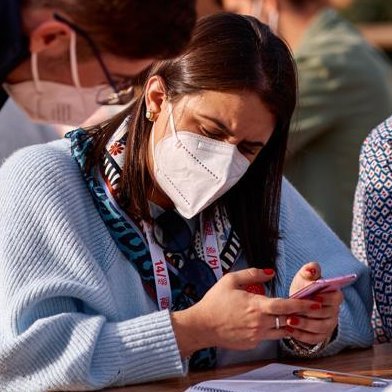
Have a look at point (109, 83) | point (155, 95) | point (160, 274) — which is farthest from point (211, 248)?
point (109, 83)

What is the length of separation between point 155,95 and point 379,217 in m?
0.81

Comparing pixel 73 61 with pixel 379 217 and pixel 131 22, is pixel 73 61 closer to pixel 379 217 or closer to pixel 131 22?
pixel 131 22

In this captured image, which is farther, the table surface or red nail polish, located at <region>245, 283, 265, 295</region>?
red nail polish, located at <region>245, 283, 265, 295</region>

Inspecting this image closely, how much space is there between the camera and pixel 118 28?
2.30 meters

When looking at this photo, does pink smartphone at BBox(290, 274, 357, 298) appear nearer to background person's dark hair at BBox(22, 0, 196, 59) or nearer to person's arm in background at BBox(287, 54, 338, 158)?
background person's dark hair at BBox(22, 0, 196, 59)

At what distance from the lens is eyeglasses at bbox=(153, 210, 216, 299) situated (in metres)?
3.23

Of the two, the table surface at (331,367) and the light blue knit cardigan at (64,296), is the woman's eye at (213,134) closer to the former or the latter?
the light blue knit cardigan at (64,296)

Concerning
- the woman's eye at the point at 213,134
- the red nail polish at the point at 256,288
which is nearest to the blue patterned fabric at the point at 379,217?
the red nail polish at the point at 256,288

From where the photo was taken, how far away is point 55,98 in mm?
2830

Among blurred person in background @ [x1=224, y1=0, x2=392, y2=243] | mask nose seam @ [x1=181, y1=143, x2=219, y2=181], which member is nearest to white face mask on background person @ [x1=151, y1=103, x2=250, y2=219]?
mask nose seam @ [x1=181, y1=143, x2=219, y2=181]

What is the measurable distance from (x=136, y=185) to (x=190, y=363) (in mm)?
482

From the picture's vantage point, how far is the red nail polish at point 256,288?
323 centimetres

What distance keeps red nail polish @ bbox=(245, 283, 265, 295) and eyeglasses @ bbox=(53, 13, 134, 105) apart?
23.5 inches

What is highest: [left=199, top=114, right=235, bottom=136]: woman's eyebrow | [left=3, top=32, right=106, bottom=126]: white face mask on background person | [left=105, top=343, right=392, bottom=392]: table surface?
[left=3, top=32, right=106, bottom=126]: white face mask on background person
